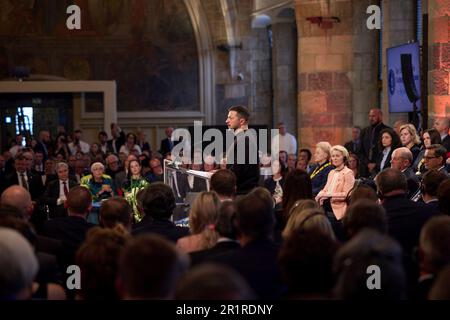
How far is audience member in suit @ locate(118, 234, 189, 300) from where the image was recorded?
10.5 feet

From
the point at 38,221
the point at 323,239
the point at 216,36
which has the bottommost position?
the point at 38,221

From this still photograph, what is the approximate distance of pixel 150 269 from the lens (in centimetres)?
321

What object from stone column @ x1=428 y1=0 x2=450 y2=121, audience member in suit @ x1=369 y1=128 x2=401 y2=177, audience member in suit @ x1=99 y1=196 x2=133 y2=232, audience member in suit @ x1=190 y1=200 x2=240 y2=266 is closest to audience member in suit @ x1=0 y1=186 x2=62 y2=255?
audience member in suit @ x1=99 y1=196 x2=133 y2=232

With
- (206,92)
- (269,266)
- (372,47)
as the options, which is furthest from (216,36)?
(269,266)

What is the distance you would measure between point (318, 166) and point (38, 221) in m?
3.37

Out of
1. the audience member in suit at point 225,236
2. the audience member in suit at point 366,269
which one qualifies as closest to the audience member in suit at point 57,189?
the audience member in suit at point 225,236

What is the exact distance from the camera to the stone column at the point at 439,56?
10766mm

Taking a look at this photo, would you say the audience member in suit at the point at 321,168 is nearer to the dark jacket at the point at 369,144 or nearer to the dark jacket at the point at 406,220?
the dark jacket at the point at 369,144

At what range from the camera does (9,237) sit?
3361 mm

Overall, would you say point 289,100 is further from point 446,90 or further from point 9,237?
point 9,237

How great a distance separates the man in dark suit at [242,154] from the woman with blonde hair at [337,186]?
4.26 feet

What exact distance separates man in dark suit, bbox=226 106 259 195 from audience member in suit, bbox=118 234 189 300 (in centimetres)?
472

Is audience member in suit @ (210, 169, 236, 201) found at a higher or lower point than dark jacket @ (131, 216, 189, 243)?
higher

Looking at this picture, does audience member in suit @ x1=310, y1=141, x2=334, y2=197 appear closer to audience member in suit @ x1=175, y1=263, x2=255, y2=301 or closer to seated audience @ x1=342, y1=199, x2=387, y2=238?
seated audience @ x1=342, y1=199, x2=387, y2=238
